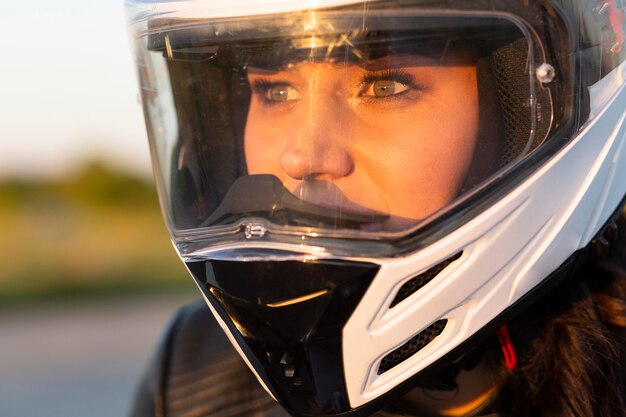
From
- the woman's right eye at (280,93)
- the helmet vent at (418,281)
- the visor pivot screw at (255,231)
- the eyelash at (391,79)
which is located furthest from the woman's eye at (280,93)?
the helmet vent at (418,281)

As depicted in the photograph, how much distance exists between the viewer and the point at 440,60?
1.42m

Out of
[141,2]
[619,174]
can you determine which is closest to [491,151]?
[619,174]

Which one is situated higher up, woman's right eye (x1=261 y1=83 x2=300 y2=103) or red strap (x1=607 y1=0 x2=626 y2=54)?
red strap (x1=607 y1=0 x2=626 y2=54)

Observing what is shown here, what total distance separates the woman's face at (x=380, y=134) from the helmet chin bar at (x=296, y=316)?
0.12 m

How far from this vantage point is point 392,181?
142 centimetres

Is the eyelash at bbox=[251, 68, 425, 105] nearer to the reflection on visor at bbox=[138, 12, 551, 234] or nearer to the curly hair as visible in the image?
the reflection on visor at bbox=[138, 12, 551, 234]

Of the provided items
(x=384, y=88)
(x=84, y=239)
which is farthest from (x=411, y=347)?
(x=84, y=239)

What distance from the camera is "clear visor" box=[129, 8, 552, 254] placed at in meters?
1.36

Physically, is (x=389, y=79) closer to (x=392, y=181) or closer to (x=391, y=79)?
(x=391, y=79)

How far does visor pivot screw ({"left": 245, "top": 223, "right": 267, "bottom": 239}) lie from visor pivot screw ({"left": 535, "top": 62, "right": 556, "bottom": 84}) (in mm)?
514

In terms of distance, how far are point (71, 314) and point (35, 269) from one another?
1053mm

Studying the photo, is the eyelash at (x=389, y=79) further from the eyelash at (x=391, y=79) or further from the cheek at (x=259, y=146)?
the cheek at (x=259, y=146)

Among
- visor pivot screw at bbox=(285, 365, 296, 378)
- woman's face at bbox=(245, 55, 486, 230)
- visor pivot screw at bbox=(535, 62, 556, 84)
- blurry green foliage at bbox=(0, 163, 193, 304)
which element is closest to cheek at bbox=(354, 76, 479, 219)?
woman's face at bbox=(245, 55, 486, 230)

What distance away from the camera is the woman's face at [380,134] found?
1396mm
